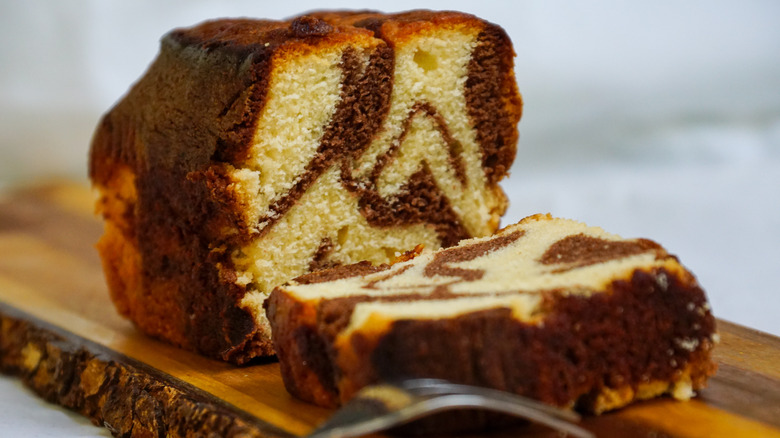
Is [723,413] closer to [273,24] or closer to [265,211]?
[265,211]

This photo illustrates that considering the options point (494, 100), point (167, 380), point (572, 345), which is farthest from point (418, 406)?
point (494, 100)

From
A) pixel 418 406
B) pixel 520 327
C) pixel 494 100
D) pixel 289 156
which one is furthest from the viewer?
A: pixel 494 100

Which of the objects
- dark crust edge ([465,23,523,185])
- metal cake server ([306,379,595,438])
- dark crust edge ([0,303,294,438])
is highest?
dark crust edge ([465,23,523,185])

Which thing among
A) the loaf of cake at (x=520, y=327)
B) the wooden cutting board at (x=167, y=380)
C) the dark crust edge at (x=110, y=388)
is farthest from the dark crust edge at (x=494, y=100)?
the dark crust edge at (x=110, y=388)

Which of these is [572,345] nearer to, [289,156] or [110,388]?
[289,156]

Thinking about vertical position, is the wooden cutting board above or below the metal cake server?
below

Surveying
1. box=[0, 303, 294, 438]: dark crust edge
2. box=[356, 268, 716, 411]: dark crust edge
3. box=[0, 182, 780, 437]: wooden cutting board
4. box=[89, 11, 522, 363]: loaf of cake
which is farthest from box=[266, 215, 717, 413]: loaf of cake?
box=[89, 11, 522, 363]: loaf of cake

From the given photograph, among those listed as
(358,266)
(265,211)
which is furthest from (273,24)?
(358,266)

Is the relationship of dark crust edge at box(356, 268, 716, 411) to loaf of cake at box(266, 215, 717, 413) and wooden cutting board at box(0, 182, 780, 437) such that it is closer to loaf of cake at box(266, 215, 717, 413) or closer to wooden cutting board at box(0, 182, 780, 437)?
loaf of cake at box(266, 215, 717, 413)
